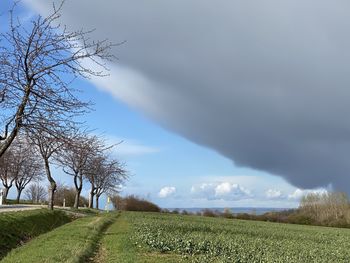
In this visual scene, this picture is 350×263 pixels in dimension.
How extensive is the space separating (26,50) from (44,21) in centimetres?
96

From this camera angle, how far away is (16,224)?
23172mm

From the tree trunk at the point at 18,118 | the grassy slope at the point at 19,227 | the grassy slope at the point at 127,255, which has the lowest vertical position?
the grassy slope at the point at 127,255

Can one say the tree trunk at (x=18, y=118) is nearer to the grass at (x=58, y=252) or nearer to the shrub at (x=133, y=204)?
the grass at (x=58, y=252)

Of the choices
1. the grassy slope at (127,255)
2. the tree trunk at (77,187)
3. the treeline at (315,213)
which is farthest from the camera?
the treeline at (315,213)

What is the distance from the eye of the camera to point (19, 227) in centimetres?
2308

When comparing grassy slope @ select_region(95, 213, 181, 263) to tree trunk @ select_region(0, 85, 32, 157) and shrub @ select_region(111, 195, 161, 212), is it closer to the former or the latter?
Result: tree trunk @ select_region(0, 85, 32, 157)

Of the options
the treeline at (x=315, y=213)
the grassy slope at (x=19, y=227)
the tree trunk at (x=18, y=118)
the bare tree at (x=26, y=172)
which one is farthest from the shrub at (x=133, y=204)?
the tree trunk at (x=18, y=118)

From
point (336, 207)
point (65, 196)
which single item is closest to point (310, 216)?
point (336, 207)

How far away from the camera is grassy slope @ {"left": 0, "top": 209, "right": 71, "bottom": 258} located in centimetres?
1957

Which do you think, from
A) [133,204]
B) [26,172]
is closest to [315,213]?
[133,204]

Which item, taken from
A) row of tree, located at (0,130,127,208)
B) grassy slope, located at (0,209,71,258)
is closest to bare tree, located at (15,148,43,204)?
row of tree, located at (0,130,127,208)

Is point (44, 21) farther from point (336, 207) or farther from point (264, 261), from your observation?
point (336, 207)

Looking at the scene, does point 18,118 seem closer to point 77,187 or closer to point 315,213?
point 77,187

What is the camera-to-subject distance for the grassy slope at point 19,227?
1957cm
